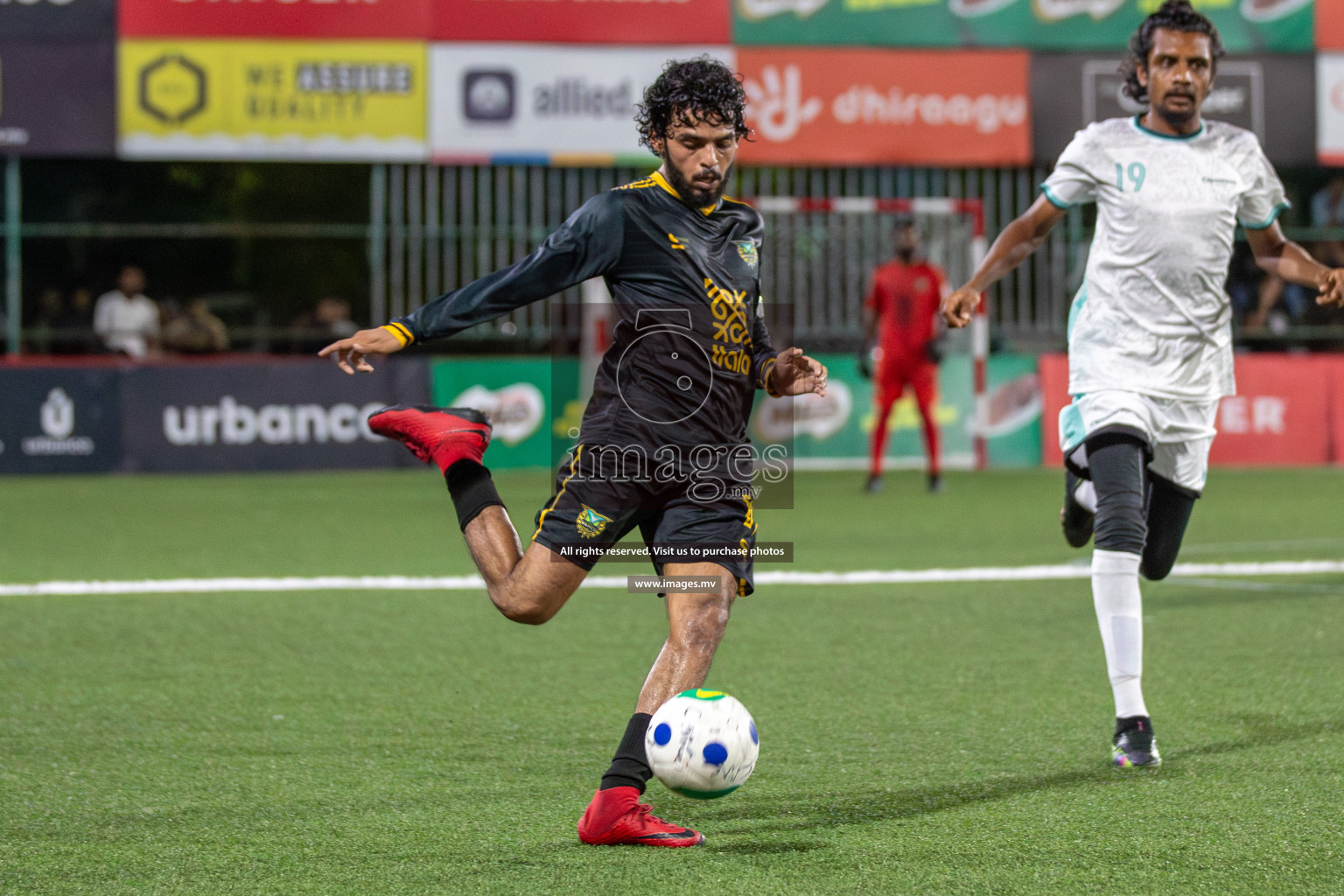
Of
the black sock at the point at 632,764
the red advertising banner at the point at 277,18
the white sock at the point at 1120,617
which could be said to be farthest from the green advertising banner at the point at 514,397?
the black sock at the point at 632,764

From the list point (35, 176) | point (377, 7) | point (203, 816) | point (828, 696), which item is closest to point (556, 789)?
point (203, 816)

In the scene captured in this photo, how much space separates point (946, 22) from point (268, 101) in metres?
6.94

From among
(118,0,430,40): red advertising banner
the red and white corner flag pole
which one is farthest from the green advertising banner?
the red and white corner flag pole

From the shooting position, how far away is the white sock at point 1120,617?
5.09 metres

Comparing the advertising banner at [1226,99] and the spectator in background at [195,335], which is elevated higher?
the advertising banner at [1226,99]

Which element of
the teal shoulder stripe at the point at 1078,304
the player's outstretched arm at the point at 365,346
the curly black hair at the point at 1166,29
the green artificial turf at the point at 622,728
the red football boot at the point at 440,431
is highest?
the curly black hair at the point at 1166,29

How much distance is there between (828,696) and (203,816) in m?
2.38

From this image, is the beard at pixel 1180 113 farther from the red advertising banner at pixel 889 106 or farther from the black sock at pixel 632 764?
the red advertising banner at pixel 889 106

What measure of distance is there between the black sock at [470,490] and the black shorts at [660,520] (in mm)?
358

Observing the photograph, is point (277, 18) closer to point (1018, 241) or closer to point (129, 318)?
point (129, 318)

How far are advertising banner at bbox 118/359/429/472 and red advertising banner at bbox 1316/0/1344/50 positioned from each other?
33.0 ft

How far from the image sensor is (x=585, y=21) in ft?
57.0

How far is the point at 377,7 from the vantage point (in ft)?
56.2

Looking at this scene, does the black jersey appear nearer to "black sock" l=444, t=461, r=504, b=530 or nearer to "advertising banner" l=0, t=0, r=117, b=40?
"black sock" l=444, t=461, r=504, b=530
